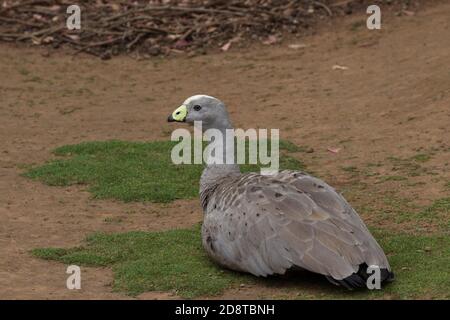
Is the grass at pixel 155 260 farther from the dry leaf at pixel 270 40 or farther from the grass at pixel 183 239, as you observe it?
the dry leaf at pixel 270 40

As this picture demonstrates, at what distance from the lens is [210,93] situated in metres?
13.5

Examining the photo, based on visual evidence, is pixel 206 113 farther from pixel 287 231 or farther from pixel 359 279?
pixel 359 279

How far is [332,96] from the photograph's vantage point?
502 inches

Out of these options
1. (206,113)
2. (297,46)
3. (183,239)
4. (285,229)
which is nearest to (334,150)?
(206,113)

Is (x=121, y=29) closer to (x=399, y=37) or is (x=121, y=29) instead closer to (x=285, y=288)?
(x=399, y=37)

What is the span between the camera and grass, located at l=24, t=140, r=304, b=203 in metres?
9.60

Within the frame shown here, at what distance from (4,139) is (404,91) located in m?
4.86

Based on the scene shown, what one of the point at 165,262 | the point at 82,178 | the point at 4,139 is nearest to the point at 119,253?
the point at 165,262

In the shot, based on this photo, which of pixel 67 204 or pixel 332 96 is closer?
pixel 67 204

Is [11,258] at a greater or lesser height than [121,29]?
lesser

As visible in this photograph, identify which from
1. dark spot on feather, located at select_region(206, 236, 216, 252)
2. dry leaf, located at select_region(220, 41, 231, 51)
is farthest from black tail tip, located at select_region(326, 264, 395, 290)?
dry leaf, located at select_region(220, 41, 231, 51)

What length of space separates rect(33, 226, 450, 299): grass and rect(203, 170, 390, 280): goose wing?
205mm

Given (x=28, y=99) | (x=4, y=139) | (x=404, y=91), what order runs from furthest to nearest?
1. (x=28, y=99)
2. (x=404, y=91)
3. (x=4, y=139)

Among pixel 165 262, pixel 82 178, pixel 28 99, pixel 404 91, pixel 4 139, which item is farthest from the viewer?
pixel 28 99
